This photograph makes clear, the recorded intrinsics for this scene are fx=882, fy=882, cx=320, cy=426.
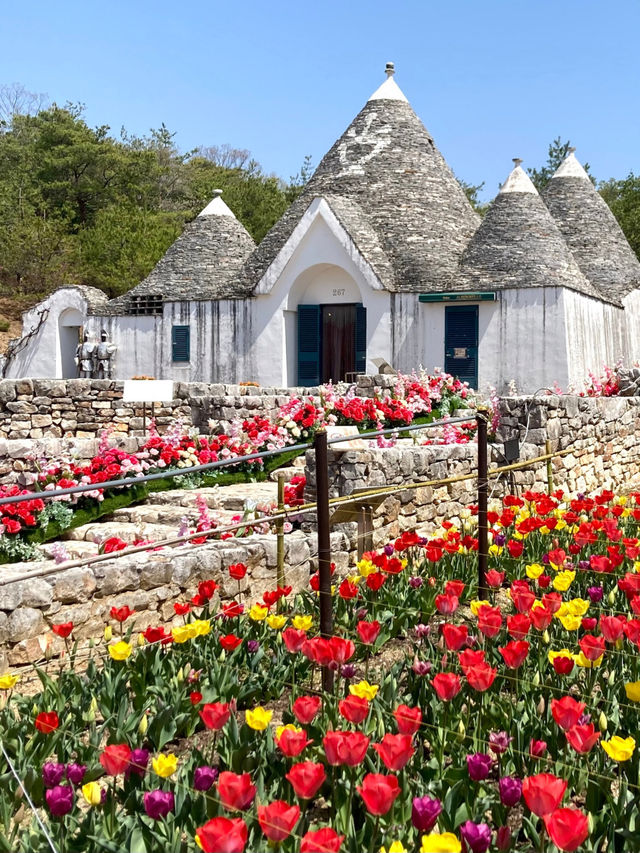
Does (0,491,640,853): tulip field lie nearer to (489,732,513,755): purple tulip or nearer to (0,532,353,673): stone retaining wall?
(489,732,513,755): purple tulip

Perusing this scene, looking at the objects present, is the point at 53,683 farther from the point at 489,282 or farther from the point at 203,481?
the point at 489,282

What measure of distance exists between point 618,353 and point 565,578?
69.7ft

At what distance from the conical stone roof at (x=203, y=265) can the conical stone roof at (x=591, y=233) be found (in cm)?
964

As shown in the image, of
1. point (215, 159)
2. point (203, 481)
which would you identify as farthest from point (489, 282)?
point (215, 159)

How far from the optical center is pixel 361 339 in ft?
72.3

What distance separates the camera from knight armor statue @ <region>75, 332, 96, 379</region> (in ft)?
80.7

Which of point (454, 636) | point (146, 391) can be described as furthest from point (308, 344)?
point (454, 636)

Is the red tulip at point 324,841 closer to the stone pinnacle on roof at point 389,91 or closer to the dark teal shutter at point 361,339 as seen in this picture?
the dark teal shutter at point 361,339

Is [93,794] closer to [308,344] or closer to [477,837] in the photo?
[477,837]

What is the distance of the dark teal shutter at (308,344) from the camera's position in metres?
22.7

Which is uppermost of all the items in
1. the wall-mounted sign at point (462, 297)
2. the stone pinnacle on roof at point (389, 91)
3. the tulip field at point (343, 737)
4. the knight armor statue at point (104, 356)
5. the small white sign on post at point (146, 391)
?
the stone pinnacle on roof at point (389, 91)

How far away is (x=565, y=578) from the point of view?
467 centimetres

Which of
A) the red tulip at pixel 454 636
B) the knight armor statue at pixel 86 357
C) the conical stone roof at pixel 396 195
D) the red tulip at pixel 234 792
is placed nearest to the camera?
the red tulip at pixel 234 792

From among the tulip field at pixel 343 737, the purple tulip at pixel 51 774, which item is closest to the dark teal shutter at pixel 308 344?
the tulip field at pixel 343 737
